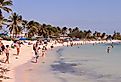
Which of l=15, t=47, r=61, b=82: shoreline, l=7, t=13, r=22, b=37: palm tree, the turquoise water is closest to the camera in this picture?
l=15, t=47, r=61, b=82: shoreline

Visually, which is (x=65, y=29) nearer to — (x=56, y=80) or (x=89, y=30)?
(x=89, y=30)

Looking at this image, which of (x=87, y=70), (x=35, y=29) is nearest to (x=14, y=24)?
(x=35, y=29)

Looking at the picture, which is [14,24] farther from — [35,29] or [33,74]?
[33,74]

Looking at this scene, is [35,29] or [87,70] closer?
[87,70]

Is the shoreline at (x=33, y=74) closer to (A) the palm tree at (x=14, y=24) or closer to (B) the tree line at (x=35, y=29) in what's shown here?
(B) the tree line at (x=35, y=29)

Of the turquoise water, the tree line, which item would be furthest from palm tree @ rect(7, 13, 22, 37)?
the turquoise water

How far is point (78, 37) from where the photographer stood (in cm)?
16850

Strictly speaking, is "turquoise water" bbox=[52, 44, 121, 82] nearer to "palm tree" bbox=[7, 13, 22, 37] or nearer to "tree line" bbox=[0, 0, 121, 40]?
"tree line" bbox=[0, 0, 121, 40]

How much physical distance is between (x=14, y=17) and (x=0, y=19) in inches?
1695

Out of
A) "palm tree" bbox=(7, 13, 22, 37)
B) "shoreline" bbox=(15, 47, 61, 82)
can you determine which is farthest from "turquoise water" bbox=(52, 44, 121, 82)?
"palm tree" bbox=(7, 13, 22, 37)

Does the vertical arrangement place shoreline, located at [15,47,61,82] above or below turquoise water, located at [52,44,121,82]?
above

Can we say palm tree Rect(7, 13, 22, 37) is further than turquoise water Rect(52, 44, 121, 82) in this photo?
Yes

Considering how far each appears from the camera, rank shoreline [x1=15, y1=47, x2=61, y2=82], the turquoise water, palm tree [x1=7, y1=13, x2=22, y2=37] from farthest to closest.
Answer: palm tree [x1=7, y1=13, x2=22, y2=37] → the turquoise water → shoreline [x1=15, y1=47, x2=61, y2=82]

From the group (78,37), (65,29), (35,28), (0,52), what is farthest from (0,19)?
(78,37)
